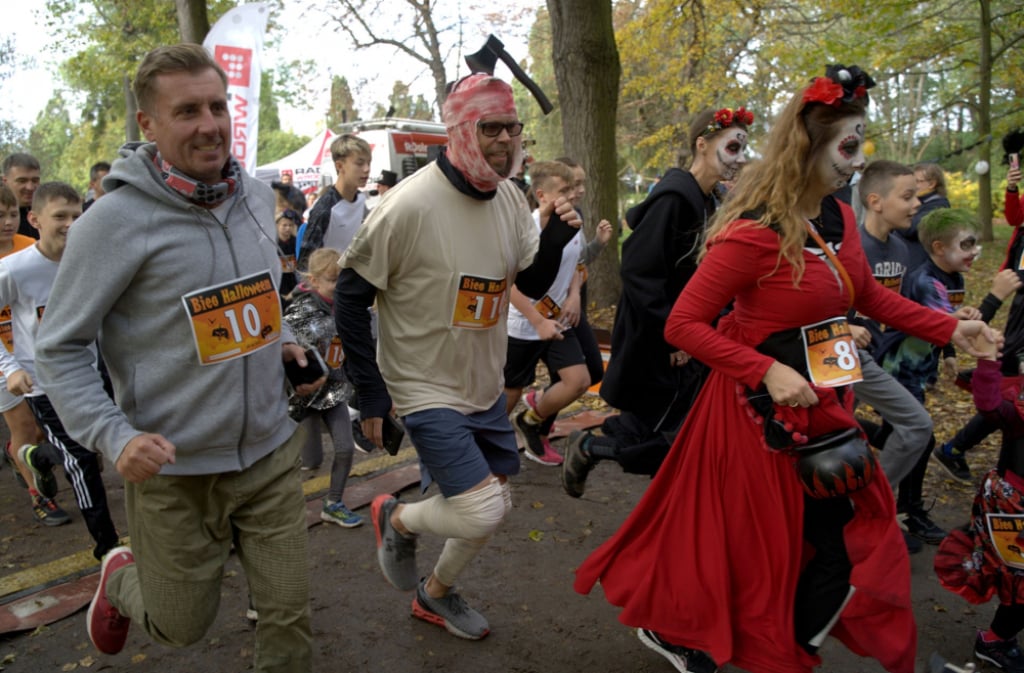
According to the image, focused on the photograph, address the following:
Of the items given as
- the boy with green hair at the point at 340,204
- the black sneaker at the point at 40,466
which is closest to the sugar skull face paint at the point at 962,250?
the boy with green hair at the point at 340,204

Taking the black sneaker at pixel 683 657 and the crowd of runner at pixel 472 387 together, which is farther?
the black sneaker at pixel 683 657

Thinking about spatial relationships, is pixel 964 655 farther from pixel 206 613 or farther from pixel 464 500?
pixel 206 613

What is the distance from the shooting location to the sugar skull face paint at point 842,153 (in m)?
2.75

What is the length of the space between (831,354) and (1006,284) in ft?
4.97

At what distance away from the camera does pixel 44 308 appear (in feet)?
13.4

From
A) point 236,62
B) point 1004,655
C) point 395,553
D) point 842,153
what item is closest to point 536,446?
point 395,553

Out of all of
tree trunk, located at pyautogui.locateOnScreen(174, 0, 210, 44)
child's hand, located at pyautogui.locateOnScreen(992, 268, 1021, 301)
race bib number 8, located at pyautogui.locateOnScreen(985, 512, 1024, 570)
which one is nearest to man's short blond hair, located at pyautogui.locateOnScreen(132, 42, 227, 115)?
race bib number 8, located at pyautogui.locateOnScreen(985, 512, 1024, 570)

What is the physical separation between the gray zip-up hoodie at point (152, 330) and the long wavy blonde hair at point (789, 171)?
1.60 metres

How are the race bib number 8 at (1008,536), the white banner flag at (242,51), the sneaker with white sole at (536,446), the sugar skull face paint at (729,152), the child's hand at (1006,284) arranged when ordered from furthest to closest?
the white banner flag at (242,51), the sneaker with white sole at (536,446), the sugar skull face paint at (729,152), the child's hand at (1006,284), the race bib number 8 at (1008,536)

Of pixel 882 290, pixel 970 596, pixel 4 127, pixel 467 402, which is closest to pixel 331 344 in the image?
pixel 467 402

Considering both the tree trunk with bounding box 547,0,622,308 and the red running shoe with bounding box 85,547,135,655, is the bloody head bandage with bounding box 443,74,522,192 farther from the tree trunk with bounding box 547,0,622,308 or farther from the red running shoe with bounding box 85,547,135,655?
the tree trunk with bounding box 547,0,622,308

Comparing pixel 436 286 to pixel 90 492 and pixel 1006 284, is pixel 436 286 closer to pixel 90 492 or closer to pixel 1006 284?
pixel 90 492

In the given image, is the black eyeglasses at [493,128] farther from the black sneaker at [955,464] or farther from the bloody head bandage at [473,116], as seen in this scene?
the black sneaker at [955,464]

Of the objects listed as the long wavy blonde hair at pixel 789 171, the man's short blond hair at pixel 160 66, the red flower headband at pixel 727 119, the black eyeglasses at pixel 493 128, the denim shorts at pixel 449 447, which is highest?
the man's short blond hair at pixel 160 66
